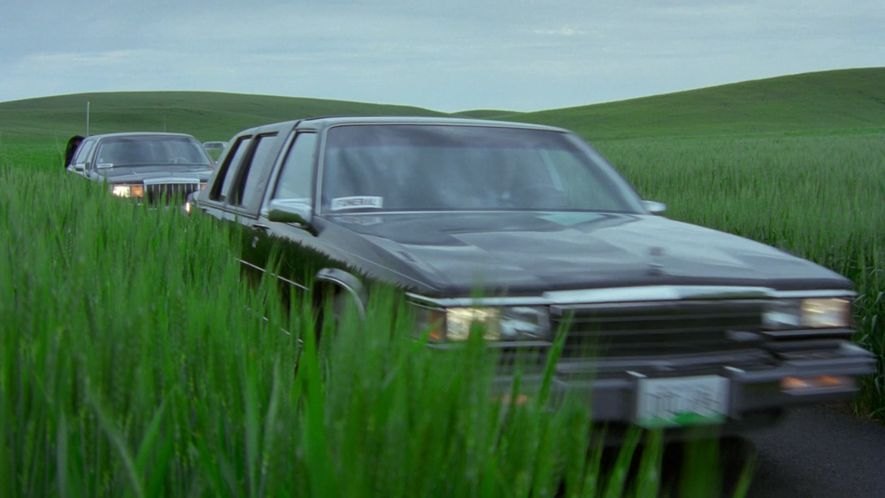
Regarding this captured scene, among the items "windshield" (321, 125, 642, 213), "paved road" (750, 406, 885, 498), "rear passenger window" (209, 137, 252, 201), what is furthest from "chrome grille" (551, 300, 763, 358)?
"rear passenger window" (209, 137, 252, 201)

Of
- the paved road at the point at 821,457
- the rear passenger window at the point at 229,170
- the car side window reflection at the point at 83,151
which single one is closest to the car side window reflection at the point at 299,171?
the rear passenger window at the point at 229,170

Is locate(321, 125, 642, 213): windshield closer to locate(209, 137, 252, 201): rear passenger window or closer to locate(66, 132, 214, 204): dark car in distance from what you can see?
locate(209, 137, 252, 201): rear passenger window

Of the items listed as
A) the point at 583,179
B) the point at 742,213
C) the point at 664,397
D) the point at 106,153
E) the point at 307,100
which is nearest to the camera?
the point at 664,397

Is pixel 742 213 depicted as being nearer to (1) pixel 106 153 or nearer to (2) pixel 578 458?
(2) pixel 578 458

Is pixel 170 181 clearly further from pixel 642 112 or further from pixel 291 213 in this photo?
pixel 642 112

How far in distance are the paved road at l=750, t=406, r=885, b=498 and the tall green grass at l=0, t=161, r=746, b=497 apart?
2.84 m

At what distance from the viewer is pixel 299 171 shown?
19.6 ft

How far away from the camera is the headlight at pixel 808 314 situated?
430 centimetres

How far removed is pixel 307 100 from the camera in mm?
130250

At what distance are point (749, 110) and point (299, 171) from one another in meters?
93.7

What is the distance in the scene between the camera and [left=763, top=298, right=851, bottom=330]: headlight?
4.30 meters

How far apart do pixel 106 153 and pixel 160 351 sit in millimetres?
15105

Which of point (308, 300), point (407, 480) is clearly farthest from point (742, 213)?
point (407, 480)

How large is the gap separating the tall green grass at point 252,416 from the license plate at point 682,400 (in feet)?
6.31
